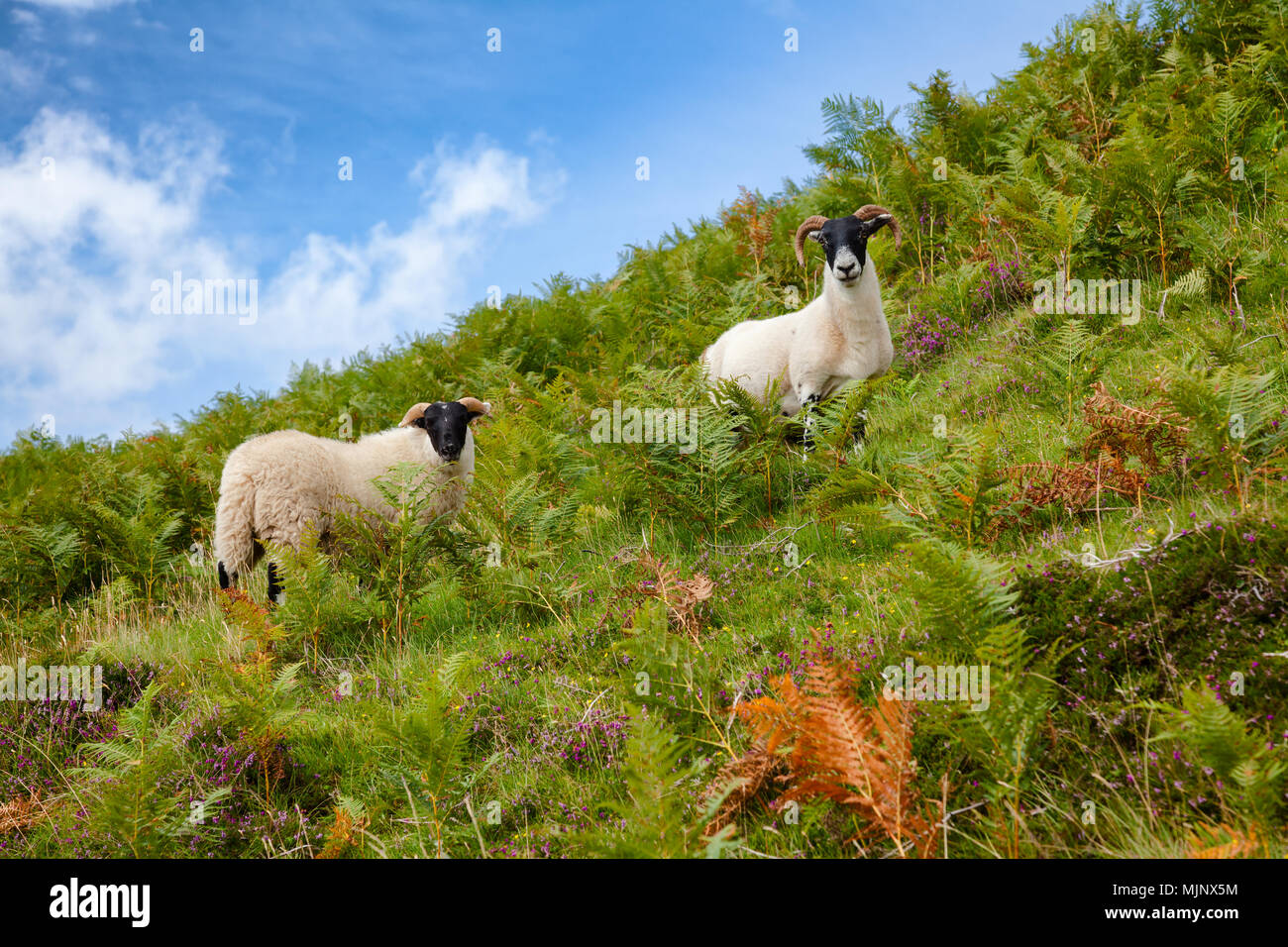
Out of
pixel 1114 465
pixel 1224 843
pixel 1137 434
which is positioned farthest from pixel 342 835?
pixel 1137 434

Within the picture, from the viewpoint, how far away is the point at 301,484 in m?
8.34

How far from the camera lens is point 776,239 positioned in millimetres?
14367

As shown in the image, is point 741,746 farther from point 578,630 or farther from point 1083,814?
point 578,630

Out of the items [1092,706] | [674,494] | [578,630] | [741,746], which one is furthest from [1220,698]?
[674,494]

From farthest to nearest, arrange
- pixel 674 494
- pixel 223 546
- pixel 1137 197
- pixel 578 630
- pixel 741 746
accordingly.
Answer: pixel 1137 197
pixel 223 546
pixel 674 494
pixel 578 630
pixel 741 746

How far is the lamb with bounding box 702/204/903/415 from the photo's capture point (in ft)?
29.4

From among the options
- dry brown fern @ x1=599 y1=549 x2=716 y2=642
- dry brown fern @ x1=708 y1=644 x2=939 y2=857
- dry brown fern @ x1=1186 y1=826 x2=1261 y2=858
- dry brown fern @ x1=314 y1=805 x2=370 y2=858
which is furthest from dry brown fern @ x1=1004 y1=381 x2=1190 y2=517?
dry brown fern @ x1=314 y1=805 x2=370 y2=858

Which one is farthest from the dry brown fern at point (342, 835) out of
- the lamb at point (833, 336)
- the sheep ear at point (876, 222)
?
the sheep ear at point (876, 222)

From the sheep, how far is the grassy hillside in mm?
539

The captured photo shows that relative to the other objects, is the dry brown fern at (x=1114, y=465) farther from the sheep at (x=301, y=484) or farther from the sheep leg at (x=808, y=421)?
the sheep at (x=301, y=484)

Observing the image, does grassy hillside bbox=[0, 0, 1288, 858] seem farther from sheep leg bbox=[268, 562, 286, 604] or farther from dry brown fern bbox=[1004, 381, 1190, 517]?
sheep leg bbox=[268, 562, 286, 604]

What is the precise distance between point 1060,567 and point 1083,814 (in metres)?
1.50

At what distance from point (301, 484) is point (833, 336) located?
610 centimetres

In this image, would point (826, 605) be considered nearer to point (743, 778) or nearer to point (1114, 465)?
point (743, 778)
